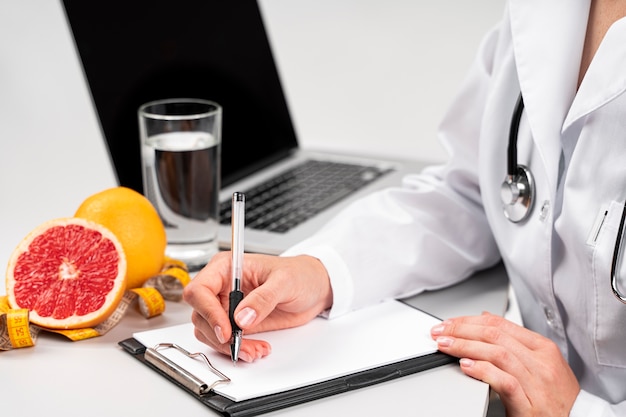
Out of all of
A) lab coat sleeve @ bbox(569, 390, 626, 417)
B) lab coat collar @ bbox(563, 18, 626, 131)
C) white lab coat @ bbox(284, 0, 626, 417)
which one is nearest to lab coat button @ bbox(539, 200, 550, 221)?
white lab coat @ bbox(284, 0, 626, 417)

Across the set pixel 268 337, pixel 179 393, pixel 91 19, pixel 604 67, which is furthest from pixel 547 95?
pixel 91 19

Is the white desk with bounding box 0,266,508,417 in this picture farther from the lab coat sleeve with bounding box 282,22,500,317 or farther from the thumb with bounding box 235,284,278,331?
the lab coat sleeve with bounding box 282,22,500,317

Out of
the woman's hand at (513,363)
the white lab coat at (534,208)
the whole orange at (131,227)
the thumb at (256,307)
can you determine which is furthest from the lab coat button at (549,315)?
the whole orange at (131,227)

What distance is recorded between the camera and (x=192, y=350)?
2.94 feet

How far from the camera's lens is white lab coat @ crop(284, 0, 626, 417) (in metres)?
0.95

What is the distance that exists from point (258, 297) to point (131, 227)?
25 cm

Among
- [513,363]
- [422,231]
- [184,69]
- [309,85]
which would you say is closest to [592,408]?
[513,363]

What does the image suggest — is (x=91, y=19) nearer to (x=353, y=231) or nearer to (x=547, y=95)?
(x=353, y=231)

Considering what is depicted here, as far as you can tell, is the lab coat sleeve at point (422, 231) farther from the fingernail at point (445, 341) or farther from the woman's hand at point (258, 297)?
the fingernail at point (445, 341)

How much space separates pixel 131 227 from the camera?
1.05 m

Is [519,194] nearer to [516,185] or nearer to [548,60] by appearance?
[516,185]

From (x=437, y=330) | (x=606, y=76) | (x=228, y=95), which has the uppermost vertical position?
(x=606, y=76)

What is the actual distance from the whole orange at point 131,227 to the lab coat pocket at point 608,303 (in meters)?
0.55

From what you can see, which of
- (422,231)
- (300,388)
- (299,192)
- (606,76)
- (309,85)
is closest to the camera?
(300,388)
